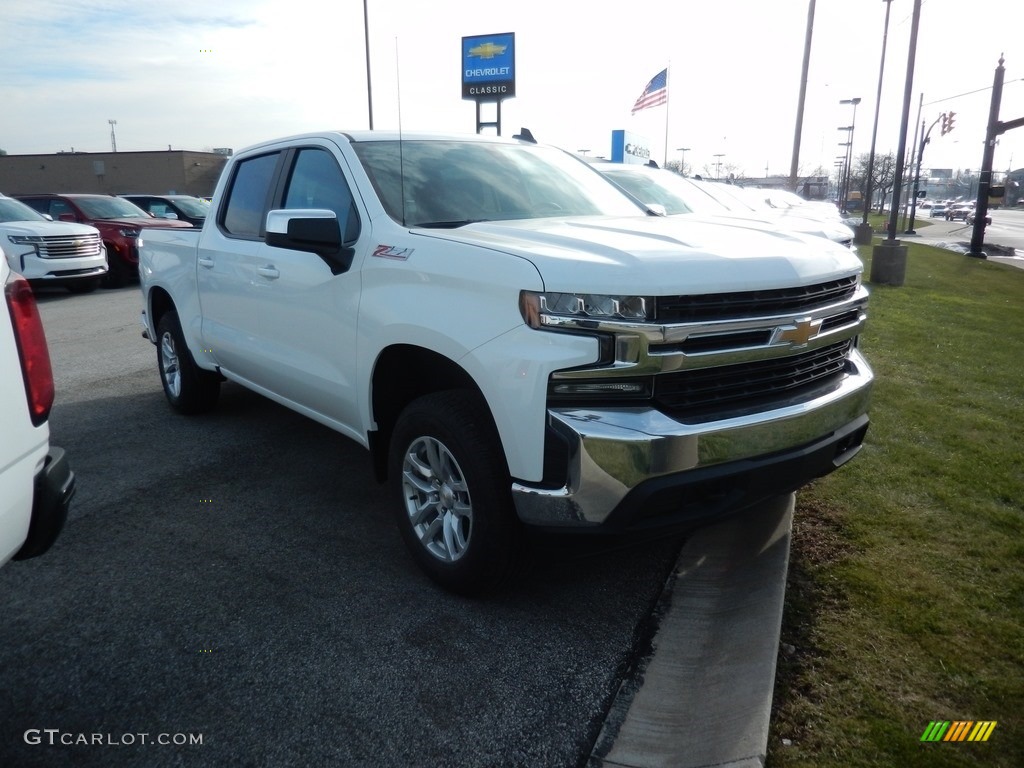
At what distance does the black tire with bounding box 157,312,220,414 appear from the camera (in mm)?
6020

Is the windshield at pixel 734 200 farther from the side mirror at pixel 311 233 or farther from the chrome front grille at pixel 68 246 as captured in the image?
the chrome front grille at pixel 68 246

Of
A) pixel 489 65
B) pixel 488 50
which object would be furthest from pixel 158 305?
pixel 488 50

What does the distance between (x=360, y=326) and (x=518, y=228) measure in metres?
0.84

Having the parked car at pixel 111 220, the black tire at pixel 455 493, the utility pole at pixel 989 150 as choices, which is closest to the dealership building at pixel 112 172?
the parked car at pixel 111 220

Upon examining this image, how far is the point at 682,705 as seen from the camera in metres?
2.75

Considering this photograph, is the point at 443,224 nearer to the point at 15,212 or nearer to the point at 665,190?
the point at 665,190

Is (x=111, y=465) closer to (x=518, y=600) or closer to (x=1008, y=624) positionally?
(x=518, y=600)

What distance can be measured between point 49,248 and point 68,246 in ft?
1.14

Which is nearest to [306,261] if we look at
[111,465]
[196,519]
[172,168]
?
[196,519]

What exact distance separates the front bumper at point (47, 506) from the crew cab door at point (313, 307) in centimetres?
152

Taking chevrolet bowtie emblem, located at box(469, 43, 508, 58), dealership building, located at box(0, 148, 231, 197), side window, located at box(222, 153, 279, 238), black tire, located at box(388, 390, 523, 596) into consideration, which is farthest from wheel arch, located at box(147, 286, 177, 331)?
dealership building, located at box(0, 148, 231, 197)

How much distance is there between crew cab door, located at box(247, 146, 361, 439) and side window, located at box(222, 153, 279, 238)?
280 millimetres

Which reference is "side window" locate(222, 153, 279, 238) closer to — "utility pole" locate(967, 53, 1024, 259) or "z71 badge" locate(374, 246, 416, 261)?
"z71 badge" locate(374, 246, 416, 261)

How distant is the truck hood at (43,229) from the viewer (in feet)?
44.8
